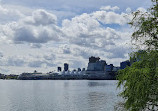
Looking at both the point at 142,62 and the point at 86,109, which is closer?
the point at 142,62

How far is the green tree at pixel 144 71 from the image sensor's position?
1947cm

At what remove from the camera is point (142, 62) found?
20922 millimetres

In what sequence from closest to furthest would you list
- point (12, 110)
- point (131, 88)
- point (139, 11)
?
point (131, 88)
point (139, 11)
point (12, 110)

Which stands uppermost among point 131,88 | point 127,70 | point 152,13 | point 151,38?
point 152,13

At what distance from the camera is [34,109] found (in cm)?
6184

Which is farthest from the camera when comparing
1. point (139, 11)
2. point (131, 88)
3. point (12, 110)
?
point (12, 110)

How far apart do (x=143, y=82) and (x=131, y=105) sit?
8.01 ft

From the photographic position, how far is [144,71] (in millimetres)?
19469

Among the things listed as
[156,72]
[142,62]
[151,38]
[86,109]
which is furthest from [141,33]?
[86,109]

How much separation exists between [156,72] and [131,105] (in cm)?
364

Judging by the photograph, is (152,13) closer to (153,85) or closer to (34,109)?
(153,85)

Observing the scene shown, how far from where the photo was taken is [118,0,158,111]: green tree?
1947cm

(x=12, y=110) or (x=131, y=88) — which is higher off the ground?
(x=131, y=88)

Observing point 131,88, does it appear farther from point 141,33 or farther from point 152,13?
point 152,13
